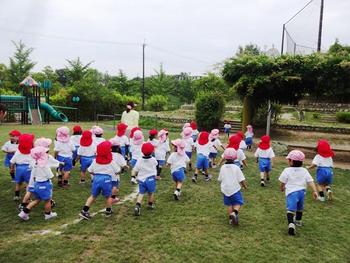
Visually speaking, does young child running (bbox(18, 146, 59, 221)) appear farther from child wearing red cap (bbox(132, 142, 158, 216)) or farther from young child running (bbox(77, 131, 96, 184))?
young child running (bbox(77, 131, 96, 184))

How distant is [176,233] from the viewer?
6.28 meters

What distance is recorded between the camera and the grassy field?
534 cm

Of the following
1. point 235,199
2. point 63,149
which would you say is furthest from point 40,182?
point 235,199

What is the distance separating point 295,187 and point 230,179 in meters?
1.17

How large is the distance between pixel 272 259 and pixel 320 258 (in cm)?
77

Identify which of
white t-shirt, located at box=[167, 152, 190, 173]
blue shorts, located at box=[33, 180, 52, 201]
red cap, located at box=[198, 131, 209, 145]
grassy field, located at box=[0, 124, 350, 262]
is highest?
red cap, located at box=[198, 131, 209, 145]

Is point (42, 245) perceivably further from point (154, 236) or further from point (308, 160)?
point (308, 160)

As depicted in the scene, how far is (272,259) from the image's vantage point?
5.38m

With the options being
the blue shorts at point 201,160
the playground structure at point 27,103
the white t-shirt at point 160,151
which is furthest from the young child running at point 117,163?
the playground structure at point 27,103

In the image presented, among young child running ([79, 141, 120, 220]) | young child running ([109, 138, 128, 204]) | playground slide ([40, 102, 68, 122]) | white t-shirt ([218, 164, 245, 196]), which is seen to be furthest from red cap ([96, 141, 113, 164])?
playground slide ([40, 102, 68, 122])

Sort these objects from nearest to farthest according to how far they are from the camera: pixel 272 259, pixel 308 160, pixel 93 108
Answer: pixel 272 259
pixel 308 160
pixel 93 108

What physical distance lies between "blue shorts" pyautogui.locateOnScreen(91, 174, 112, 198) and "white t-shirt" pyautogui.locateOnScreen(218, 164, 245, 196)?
2.13m

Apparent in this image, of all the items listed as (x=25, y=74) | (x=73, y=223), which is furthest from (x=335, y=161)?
(x=25, y=74)

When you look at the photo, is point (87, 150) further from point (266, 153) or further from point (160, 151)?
point (266, 153)
